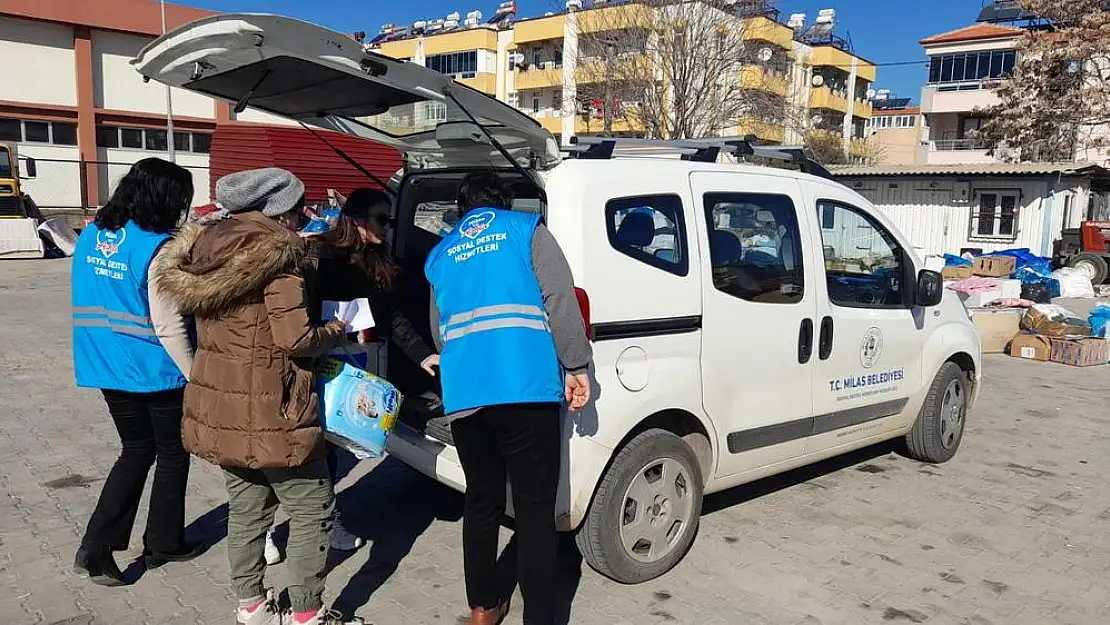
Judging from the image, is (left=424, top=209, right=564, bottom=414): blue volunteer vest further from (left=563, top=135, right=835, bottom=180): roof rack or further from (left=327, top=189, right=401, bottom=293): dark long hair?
(left=563, top=135, right=835, bottom=180): roof rack

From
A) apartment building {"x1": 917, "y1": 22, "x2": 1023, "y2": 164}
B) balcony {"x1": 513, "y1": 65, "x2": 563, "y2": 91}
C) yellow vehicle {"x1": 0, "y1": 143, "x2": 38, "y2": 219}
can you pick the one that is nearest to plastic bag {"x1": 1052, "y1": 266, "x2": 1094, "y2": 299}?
yellow vehicle {"x1": 0, "y1": 143, "x2": 38, "y2": 219}

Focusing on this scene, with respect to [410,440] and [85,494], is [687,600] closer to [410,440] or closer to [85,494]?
[410,440]

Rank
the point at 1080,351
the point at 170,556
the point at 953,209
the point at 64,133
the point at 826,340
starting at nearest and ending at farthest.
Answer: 1. the point at 170,556
2. the point at 826,340
3. the point at 1080,351
4. the point at 953,209
5. the point at 64,133

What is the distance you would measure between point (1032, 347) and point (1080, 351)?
1.65 ft

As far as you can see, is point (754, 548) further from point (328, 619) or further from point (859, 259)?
point (328, 619)

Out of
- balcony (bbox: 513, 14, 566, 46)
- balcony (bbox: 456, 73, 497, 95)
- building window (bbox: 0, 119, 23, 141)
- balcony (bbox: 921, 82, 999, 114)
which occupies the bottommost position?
building window (bbox: 0, 119, 23, 141)

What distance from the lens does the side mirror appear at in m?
5.00

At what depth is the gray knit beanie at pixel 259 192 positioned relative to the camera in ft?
9.70

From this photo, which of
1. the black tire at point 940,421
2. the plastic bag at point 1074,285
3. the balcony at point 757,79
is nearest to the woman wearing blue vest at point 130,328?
the black tire at point 940,421

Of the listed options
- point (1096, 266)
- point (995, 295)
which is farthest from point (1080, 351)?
point (1096, 266)

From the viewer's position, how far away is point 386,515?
4.62m

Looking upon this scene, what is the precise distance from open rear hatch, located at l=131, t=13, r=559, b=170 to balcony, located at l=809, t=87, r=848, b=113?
1995 inches

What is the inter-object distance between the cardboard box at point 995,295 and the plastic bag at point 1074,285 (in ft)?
17.2

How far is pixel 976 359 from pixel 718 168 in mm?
2916
